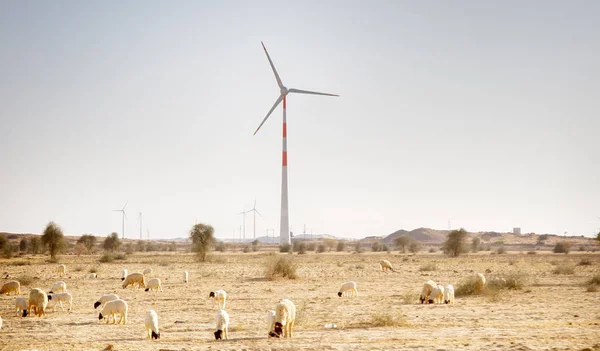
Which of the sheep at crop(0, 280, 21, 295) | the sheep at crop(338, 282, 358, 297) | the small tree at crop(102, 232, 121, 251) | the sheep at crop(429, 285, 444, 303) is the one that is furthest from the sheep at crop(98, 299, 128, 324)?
the small tree at crop(102, 232, 121, 251)

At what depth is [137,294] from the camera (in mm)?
30875

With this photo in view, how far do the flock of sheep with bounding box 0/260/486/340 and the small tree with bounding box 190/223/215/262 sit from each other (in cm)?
3158

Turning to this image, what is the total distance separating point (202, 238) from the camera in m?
70.2

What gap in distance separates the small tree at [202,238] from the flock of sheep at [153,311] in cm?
3158

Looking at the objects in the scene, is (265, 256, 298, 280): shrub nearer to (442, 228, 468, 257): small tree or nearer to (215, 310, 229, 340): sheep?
(215, 310, 229, 340): sheep

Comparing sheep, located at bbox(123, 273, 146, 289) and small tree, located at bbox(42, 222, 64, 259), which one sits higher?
small tree, located at bbox(42, 222, 64, 259)

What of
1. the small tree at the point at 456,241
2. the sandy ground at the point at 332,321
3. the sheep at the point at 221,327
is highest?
the small tree at the point at 456,241

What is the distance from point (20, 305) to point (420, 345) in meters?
15.3

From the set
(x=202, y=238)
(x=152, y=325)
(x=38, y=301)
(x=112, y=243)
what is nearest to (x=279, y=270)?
(x=38, y=301)

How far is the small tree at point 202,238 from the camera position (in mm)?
69812

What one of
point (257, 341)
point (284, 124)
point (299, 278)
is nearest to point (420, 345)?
point (257, 341)

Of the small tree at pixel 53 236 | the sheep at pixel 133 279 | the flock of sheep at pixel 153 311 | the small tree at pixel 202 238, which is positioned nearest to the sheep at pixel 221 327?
the flock of sheep at pixel 153 311

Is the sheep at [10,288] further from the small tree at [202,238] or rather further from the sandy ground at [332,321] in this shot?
the small tree at [202,238]

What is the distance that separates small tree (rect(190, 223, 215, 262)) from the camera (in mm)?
69812
